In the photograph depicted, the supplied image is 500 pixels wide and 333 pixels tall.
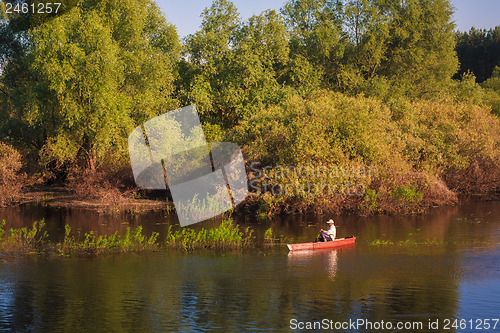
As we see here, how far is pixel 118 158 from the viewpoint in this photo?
5028 cm

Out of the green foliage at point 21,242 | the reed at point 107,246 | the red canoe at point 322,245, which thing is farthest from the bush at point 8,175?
the red canoe at point 322,245

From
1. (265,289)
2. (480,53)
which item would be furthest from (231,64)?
(480,53)

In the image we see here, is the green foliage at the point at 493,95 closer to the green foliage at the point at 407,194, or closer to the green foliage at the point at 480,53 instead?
the green foliage at the point at 480,53

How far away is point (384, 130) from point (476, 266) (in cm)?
2013

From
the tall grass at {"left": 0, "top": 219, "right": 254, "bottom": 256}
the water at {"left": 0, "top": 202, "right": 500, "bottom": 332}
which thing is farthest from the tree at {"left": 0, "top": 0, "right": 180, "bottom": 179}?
the water at {"left": 0, "top": 202, "right": 500, "bottom": 332}

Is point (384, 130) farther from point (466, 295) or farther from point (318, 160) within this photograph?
point (466, 295)

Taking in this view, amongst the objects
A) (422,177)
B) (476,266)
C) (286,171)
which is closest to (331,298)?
(476,266)

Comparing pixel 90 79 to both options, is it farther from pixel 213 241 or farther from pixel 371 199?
pixel 371 199

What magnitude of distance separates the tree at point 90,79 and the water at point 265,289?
72.5 ft

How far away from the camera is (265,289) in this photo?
75.7ft

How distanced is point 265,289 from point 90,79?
96.9ft

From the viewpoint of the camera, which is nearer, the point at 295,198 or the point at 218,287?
the point at 218,287

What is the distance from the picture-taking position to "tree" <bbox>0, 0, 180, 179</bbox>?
45.9 m

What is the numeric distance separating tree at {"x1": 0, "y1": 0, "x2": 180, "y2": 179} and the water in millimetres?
22109
